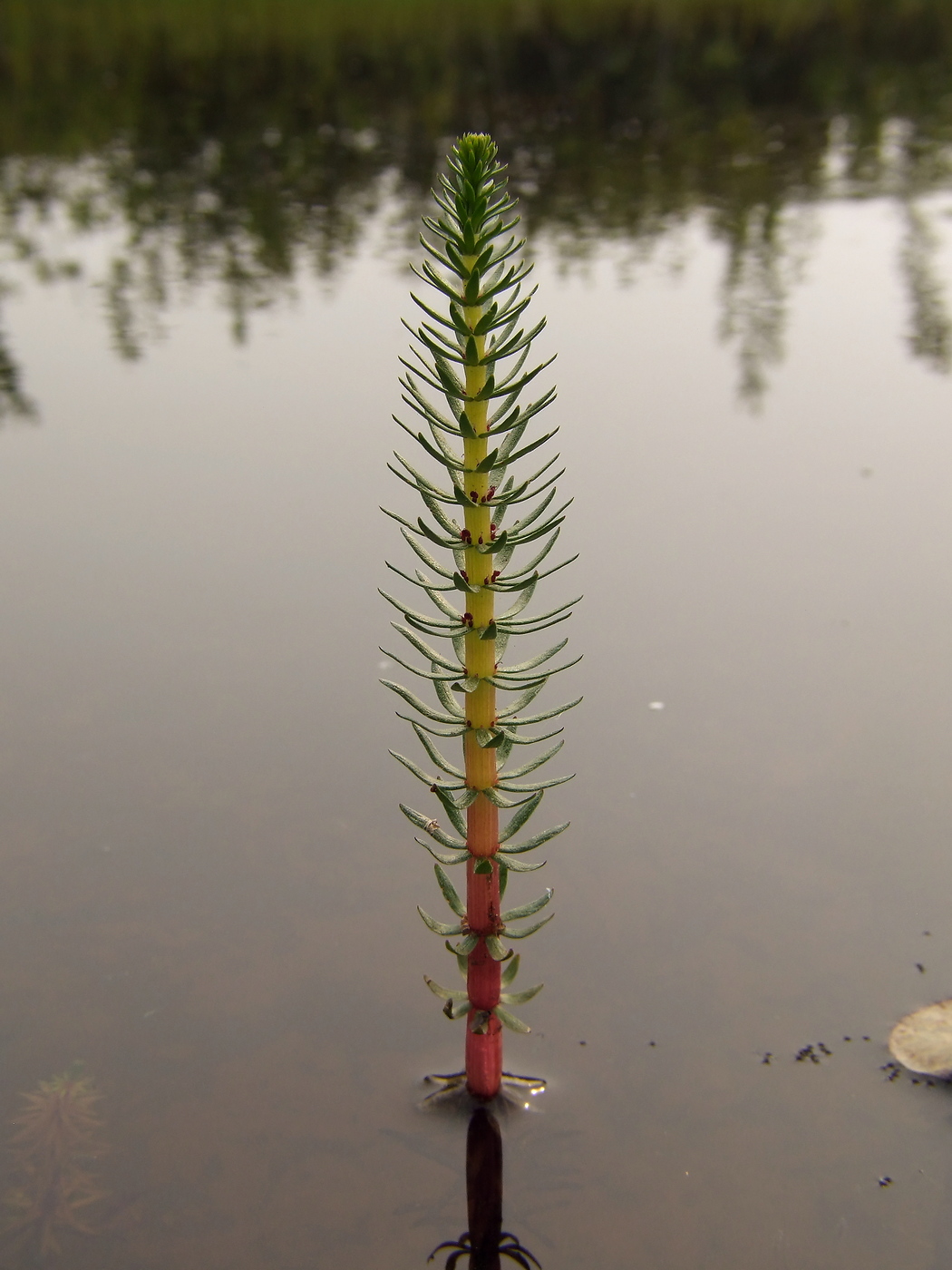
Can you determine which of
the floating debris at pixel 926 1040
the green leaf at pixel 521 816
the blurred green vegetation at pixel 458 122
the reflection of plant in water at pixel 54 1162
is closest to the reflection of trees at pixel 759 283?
the blurred green vegetation at pixel 458 122

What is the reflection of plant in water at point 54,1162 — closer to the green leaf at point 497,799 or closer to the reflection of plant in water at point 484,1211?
the reflection of plant in water at point 484,1211

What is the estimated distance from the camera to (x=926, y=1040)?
173 cm

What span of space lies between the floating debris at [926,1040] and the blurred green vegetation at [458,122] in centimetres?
280

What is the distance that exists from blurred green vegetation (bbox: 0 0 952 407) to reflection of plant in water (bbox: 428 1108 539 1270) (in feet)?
10.1

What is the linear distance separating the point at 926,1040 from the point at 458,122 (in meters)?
7.22

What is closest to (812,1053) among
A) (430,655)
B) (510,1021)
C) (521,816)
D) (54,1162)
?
(510,1021)

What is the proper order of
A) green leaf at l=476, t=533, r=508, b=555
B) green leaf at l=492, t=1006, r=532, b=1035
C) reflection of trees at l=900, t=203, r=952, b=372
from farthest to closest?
1. reflection of trees at l=900, t=203, r=952, b=372
2. green leaf at l=492, t=1006, r=532, b=1035
3. green leaf at l=476, t=533, r=508, b=555

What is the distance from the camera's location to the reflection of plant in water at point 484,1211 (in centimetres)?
155

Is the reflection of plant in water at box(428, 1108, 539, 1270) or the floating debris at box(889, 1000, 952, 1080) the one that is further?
the floating debris at box(889, 1000, 952, 1080)

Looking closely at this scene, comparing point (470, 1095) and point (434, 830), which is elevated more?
point (434, 830)

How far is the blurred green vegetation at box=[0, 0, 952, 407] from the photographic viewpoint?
567cm

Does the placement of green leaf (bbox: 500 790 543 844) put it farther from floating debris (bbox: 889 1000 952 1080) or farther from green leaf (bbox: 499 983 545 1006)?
floating debris (bbox: 889 1000 952 1080)

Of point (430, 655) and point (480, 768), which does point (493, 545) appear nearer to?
point (430, 655)

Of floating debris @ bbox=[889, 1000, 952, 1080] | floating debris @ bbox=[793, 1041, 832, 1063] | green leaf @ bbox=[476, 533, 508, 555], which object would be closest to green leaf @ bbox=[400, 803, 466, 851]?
green leaf @ bbox=[476, 533, 508, 555]
